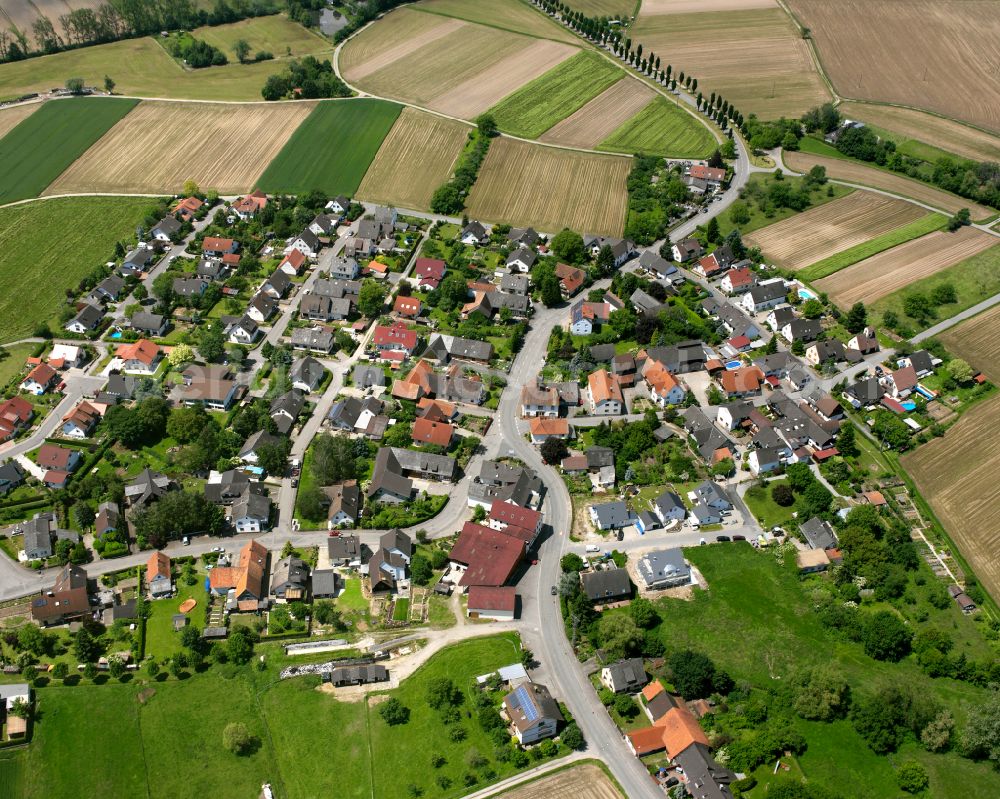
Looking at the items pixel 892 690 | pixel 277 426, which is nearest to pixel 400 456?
pixel 277 426

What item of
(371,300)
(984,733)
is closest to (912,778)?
(984,733)

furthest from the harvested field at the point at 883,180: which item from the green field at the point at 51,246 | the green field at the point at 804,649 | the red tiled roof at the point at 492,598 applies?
the green field at the point at 51,246

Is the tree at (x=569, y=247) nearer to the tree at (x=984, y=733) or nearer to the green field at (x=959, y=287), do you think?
the green field at (x=959, y=287)

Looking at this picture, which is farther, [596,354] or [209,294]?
[209,294]

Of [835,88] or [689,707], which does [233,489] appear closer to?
[689,707]

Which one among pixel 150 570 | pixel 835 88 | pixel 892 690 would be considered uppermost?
pixel 835 88

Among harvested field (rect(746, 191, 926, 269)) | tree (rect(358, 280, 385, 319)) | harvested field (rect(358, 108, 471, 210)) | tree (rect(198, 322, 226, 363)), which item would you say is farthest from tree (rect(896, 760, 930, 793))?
harvested field (rect(358, 108, 471, 210))
